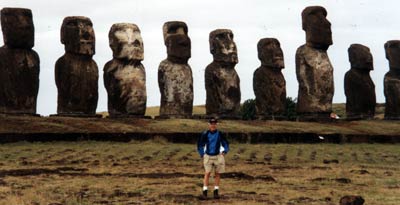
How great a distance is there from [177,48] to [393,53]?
12.3 metres

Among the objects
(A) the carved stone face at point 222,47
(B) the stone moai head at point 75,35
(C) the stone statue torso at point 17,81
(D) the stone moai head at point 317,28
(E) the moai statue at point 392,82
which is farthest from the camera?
(E) the moai statue at point 392,82

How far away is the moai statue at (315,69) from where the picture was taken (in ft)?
118

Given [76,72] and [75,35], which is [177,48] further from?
[76,72]

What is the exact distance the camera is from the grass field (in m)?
14.4

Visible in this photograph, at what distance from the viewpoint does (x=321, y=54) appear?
1430 inches

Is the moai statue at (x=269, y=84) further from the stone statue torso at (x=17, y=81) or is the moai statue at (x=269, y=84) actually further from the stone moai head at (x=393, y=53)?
the stone statue torso at (x=17, y=81)

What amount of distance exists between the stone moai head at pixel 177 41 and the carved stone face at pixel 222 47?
1.70m

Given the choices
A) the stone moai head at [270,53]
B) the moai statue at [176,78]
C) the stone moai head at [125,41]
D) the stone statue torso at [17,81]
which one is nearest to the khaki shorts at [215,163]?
the stone statue torso at [17,81]

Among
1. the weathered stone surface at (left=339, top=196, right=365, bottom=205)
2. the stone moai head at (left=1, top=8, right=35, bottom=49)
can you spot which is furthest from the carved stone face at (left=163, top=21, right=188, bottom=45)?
the weathered stone surface at (left=339, top=196, right=365, bottom=205)

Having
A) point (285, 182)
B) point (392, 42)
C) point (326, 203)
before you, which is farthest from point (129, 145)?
A: point (392, 42)

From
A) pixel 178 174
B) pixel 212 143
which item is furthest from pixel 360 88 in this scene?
pixel 212 143

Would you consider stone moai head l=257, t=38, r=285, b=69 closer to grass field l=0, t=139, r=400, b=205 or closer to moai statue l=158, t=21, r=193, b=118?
moai statue l=158, t=21, r=193, b=118

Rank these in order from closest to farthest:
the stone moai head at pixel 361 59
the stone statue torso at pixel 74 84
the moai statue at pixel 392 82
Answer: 1. the stone statue torso at pixel 74 84
2. the stone moai head at pixel 361 59
3. the moai statue at pixel 392 82

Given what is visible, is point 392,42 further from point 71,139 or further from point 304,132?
point 71,139
